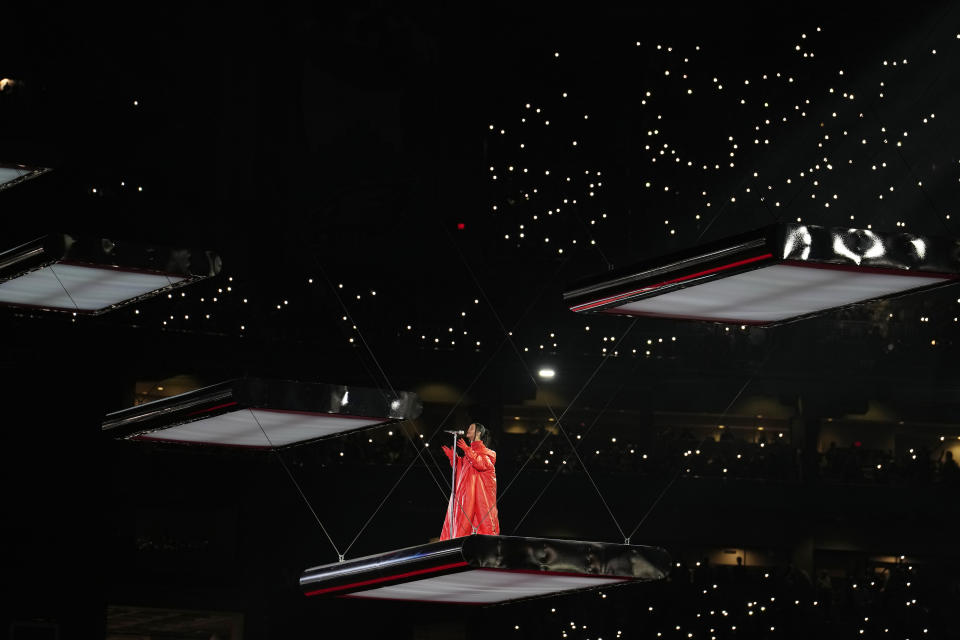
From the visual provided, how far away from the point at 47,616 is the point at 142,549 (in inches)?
243

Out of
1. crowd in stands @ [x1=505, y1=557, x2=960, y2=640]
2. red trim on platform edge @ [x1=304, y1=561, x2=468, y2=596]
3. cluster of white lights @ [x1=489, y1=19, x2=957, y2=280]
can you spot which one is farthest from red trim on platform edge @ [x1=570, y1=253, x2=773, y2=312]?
crowd in stands @ [x1=505, y1=557, x2=960, y2=640]

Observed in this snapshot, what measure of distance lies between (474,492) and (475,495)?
0.03 metres

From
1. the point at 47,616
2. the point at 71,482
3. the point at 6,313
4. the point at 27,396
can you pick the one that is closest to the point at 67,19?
the point at 6,313

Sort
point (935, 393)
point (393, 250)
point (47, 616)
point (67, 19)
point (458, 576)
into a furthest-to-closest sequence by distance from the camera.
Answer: point (935, 393)
point (393, 250)
point (67, 19)
point (47, 616)
point (458, 576)

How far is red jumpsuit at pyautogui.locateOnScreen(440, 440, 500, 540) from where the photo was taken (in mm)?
13250

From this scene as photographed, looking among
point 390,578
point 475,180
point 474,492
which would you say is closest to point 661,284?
point 390,578

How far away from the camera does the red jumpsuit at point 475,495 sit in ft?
43.5

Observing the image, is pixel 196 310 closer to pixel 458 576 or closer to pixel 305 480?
pixel 305 480

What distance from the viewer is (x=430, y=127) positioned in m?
24.3

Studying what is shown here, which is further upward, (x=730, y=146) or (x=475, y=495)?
(x=730, y=146)

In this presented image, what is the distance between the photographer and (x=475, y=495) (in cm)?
1336

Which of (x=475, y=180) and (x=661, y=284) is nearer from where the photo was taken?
(x=661, y=284)

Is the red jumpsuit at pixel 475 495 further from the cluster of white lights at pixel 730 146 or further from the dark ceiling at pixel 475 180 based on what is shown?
the cluster of white lights at pixel 730 146

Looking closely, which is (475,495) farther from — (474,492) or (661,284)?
(661,284)
